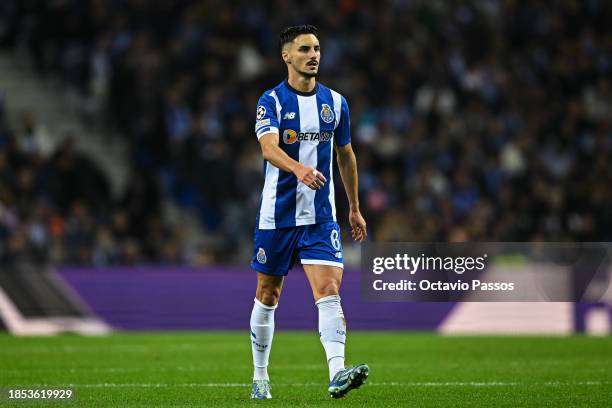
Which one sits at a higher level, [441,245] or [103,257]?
[103,257]

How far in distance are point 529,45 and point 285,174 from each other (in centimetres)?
1744

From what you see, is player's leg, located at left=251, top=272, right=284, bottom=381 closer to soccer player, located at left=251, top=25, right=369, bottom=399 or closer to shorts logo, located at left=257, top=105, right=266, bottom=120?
soccer player, located at left=251, top=25, right=369, bottom=399

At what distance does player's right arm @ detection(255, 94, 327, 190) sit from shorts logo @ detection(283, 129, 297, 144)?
0.34ft

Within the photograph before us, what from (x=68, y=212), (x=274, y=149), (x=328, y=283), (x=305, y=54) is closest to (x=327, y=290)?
(x=328, y=283)

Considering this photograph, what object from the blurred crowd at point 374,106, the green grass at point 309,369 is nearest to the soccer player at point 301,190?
the green grass at point 309,369

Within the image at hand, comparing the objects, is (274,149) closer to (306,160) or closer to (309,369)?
(306,160)

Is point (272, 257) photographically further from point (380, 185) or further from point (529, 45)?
point (529, 45)

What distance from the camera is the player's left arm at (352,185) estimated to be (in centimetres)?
925

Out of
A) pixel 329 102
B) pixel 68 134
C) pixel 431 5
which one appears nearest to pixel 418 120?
pixel 431 5

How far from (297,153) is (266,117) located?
34 cm

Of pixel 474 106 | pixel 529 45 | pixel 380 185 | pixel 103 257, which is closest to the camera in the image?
pixel 103 257

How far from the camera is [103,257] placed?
1881 centimetres

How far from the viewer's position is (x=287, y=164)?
8.47m

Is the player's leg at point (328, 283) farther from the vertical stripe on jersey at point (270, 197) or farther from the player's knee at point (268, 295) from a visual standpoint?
the player's knee at point (268, 295)
